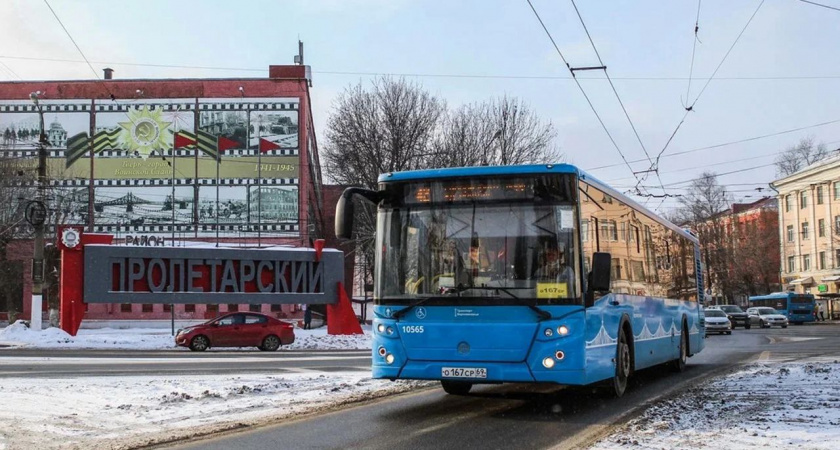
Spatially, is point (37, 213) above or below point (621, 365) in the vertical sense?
above

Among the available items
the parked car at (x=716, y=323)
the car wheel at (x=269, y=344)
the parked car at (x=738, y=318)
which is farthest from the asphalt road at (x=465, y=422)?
the parked car at (x=738, y=318)

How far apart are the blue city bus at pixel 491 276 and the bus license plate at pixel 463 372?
1 cm

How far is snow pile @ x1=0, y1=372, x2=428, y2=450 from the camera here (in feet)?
28.1

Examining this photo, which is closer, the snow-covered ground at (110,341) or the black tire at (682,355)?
the black tire at (682,355)

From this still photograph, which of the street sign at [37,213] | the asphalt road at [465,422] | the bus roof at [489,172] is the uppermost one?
the street sign at [37,213]

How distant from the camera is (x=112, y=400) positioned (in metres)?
11.1

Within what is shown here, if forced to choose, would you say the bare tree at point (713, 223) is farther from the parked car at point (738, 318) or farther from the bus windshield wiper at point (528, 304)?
the bus windshield wiper at point (528, 304)

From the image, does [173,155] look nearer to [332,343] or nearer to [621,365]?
[332,343]

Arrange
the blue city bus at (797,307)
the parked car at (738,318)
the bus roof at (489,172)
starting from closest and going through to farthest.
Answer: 1. the bus roof at (489,172)
2. the parked car at (738,318)
3. the blue city bus at (797,307)

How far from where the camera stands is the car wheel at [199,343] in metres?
27.3

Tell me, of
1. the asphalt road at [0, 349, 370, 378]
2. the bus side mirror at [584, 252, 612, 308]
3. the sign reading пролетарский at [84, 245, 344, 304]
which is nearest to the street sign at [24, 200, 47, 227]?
the sign reading пролетарский at [84, 245, 344, 304]

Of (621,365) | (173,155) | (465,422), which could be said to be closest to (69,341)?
(621,365)

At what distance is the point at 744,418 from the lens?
29.6 ft

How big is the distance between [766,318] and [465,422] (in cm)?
5157
